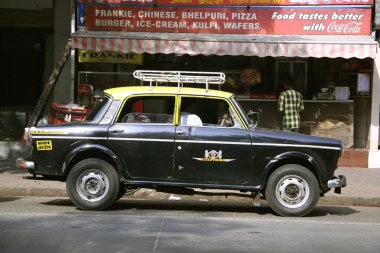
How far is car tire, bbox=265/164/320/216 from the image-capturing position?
8.81 metres

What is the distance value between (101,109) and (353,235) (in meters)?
3.98

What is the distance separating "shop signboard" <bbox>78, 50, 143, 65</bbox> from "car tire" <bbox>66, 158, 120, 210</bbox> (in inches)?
255

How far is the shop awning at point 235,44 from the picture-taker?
13.4 metres

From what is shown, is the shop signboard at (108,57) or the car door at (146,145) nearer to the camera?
the car door at (146,145)

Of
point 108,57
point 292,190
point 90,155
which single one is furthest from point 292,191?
point 108,57

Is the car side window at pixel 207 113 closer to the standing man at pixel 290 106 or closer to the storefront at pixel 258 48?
the standing man at pixel 290 106

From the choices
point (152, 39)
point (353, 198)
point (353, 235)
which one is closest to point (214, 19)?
point (152, 39)

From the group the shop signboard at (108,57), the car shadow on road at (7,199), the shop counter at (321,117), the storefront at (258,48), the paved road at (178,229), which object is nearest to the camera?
→ the paved road at (178,229)

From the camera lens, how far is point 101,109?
9.07m

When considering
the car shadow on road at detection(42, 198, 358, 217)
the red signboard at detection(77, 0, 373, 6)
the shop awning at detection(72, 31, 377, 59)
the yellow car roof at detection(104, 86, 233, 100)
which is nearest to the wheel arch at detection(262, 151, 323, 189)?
the car shadow on road at detection(42, 198, 358, 217)

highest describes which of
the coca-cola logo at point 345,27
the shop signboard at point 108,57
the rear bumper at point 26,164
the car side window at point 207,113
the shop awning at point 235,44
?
the coca-cola logo at point 345,27

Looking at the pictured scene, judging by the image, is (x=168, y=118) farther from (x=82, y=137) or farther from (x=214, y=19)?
(x=214, y=19)

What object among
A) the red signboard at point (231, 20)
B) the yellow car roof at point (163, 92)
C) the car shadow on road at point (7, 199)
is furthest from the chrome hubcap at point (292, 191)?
the red signboard at point (231, 20)

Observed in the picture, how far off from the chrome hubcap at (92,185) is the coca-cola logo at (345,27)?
7.47 meters
